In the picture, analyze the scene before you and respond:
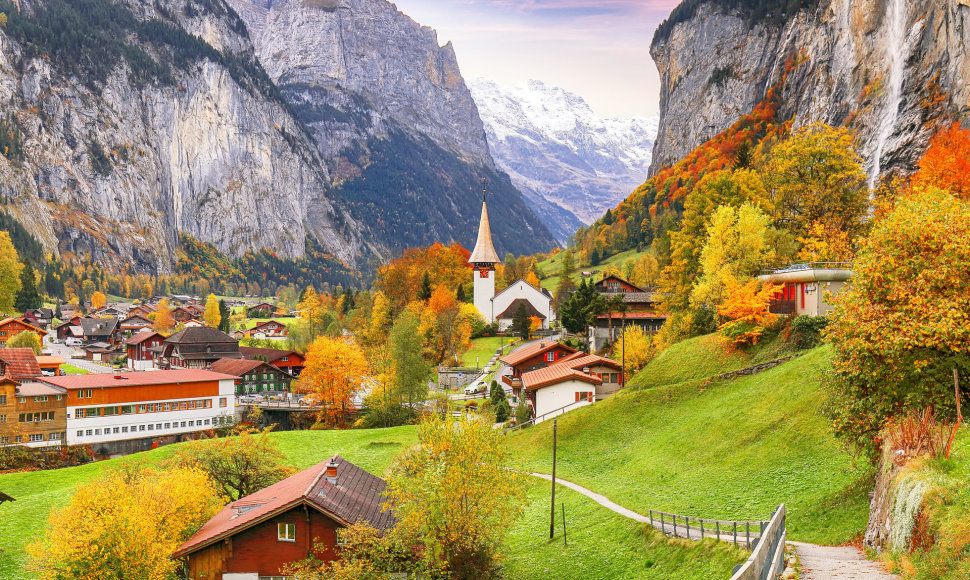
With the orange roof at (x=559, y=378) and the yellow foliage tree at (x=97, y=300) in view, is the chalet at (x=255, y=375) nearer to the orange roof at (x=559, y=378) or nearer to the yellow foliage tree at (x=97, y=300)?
the orange roof at (x=559, y=378)

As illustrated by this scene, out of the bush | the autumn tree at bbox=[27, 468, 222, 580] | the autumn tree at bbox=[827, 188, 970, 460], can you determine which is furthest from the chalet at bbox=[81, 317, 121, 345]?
the autumn tree at bbox=[827, 188, 970, 460]

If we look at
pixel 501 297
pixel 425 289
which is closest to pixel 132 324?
pixel 425 289

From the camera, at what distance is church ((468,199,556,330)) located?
348 ft

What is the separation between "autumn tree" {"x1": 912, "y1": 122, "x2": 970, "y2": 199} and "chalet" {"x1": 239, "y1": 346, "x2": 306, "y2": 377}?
77.4 m

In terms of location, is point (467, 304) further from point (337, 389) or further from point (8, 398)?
point (8, 398)

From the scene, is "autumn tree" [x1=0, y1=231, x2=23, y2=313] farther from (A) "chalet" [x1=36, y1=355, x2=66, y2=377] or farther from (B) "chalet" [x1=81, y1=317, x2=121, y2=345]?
(A) "chalet" [x1=36, y1=355, x2=66, y2=377]

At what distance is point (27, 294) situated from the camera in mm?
146500

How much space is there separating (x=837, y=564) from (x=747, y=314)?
31636 millimetres

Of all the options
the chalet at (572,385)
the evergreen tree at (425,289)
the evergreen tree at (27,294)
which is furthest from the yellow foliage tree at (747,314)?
the evergreen tree at (27,294)

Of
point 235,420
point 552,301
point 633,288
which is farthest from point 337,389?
point 552,301

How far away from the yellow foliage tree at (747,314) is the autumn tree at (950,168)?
38.4ft

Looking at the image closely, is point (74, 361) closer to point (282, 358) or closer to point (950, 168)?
point (282, 358)

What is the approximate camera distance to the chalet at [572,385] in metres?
54.7

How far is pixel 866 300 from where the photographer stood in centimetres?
2125
